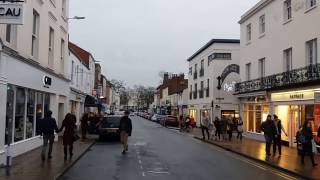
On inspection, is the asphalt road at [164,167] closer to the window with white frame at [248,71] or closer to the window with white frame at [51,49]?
the window with white frame at [51,49]

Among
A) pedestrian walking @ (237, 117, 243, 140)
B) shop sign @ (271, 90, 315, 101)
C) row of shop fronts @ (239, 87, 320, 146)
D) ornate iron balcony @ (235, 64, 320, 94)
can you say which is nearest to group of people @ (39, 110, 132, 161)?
row of shop fronts @ (239, 87, 320, 146)

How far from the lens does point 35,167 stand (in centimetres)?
1496

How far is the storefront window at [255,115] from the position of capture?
32031 millimetres

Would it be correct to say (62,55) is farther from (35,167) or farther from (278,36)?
(35,167)

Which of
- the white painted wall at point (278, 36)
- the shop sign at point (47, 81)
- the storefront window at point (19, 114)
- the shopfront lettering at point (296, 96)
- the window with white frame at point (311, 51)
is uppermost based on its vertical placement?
the white painted wall at point (278, 36)

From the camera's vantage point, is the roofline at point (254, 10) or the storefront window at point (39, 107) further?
the roofline at point (254, 10)

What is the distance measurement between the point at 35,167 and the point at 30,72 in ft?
18.0

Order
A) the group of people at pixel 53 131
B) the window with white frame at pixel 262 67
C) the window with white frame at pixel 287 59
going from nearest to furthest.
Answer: the group of people at pixel 53 131, the window with white frame at pixel 287 59, the window with white frame at pixel 262 67

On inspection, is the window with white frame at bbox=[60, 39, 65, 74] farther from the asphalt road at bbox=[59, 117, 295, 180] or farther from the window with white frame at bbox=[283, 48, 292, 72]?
the window with white frame at bbox=[283, 48, 292, 72]

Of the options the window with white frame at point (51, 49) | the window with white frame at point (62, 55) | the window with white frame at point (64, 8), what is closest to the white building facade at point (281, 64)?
the window with white frame at point (62, 55)

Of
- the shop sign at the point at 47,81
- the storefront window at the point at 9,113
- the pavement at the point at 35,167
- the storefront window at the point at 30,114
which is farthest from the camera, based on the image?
the shop sign at the point at 47,81

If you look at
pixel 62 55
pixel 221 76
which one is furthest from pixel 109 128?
pixel 221 76

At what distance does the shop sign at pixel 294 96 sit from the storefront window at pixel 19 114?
13446mm

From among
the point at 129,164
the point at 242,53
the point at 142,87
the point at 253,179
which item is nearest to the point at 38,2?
the point at 129,164
